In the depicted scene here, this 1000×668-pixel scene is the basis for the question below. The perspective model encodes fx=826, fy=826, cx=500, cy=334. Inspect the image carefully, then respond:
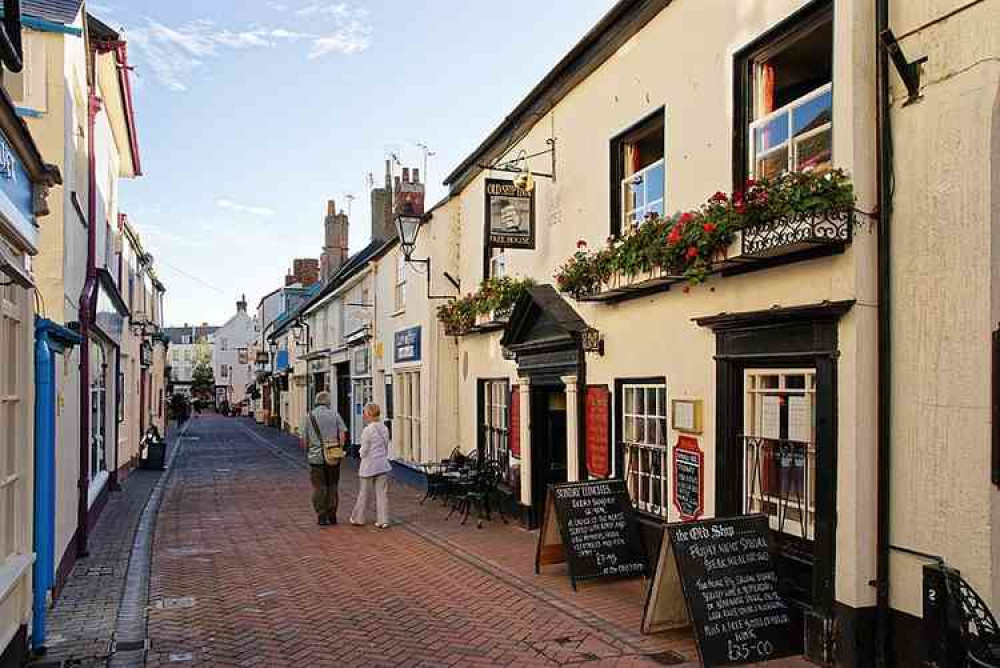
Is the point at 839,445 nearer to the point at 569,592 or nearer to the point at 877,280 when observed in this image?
the point at 877,280

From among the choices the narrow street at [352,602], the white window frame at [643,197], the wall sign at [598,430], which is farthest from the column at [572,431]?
the white window frame at [643,197]

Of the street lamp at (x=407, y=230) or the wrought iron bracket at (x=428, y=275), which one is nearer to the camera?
the street lamp at (x=407, y=230)

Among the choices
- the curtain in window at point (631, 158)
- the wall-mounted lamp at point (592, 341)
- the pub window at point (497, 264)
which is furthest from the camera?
the pub window at point (497, 264)

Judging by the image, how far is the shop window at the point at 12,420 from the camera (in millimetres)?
5547

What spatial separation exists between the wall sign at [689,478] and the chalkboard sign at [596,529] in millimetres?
713

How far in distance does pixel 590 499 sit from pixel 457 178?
323 inches

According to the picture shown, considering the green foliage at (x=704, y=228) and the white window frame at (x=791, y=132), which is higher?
the white window frame at (x=791, y=132)

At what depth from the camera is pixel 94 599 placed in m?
7.95

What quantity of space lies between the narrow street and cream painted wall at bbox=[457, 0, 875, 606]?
180cm

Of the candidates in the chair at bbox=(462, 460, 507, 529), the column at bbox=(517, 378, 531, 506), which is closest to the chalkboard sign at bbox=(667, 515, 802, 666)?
the column at bbox=(517, 378, 531, 506)

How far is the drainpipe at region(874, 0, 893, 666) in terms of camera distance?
17.7 ft

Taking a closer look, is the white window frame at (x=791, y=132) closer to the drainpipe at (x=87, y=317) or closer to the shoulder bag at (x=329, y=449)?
the shoulder bag at (x=329, y=449)

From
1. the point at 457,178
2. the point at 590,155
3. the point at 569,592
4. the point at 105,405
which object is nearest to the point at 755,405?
the point at 569,592

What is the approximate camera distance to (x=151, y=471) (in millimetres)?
20984
